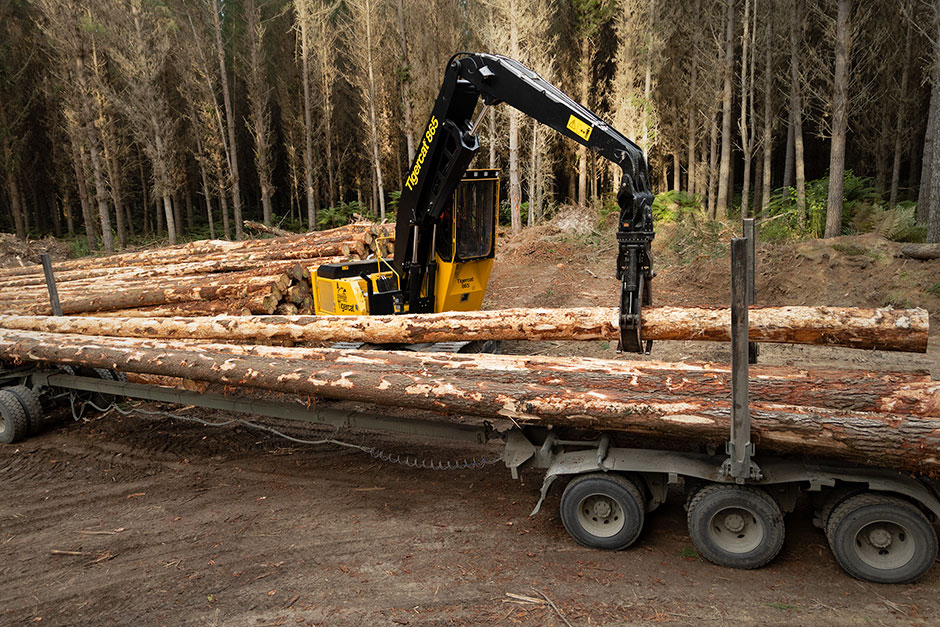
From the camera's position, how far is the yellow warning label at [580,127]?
5.36 meters

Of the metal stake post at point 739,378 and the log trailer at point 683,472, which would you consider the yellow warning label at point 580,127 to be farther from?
the metal stake post at point 739,378

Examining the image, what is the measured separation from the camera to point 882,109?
68.1 ft

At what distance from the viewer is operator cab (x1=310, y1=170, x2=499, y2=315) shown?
802cm

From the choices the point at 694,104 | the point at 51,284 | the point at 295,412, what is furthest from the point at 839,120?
the point at 51,284

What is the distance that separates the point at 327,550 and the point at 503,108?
20481 mm

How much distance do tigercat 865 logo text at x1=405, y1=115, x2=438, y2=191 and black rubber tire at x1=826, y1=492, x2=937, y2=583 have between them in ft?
18.6

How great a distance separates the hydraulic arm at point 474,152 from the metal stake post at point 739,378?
1.00 metres

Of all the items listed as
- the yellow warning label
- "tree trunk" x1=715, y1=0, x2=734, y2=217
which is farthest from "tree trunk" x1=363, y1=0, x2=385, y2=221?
the yellow warning label

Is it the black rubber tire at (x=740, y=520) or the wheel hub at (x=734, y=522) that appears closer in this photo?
the black rubber tire at (x=740, y=520)

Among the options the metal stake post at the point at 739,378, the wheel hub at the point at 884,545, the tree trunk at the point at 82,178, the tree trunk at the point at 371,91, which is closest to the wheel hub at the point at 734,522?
the metal stake post at the point at 739,378

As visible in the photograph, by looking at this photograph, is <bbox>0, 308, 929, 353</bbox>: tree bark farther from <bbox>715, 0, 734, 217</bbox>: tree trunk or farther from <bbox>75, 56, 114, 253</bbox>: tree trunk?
<bbox>715, 0, 734, 217</bbox>: tree trunk

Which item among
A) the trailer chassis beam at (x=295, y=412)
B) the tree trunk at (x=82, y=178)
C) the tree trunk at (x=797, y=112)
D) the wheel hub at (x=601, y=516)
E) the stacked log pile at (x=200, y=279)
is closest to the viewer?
the wheel hub at (x=601, y=516)

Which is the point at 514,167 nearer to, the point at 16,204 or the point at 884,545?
the point at 884,545

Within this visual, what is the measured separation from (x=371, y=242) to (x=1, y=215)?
28463 mm
